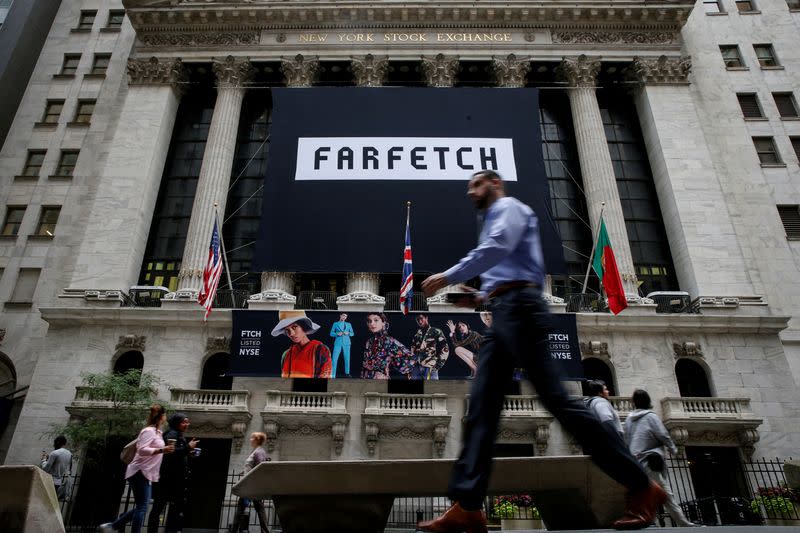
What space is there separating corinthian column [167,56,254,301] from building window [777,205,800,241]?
2831 cm

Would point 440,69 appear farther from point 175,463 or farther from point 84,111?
point 175,463

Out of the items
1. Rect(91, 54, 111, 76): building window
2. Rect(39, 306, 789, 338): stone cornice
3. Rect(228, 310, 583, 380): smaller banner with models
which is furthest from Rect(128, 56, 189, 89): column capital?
Rect(228, 310, 583, 380): smaller banner with models

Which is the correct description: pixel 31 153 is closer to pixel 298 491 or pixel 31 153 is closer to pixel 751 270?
pixel 298 491

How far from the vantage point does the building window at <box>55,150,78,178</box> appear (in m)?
29.5

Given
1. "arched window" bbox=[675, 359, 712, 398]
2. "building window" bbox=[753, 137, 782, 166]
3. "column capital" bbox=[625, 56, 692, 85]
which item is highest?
"column capital" bbox=[625, 56, 692, 85]

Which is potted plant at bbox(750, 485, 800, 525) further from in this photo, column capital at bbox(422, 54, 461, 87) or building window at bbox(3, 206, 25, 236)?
building window at bbox(3, 206, 25, 236)

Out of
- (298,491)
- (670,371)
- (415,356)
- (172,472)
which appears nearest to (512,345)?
(298,491)

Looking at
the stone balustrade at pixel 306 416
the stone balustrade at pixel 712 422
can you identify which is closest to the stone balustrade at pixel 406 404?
the stone balustrade at pixel 306 416

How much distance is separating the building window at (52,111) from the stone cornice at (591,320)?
45.3 feet

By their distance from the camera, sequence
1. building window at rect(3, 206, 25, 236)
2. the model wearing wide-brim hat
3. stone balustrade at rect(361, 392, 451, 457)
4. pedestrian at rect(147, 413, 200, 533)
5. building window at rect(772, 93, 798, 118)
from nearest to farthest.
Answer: pedestrian at rect(147, 413, 200, 533)
stone balustrade at rect(361, 392, 451, 457)
the model wearing wide-brim hat
building window at rect(3, 206, 25, 236)
building window at rect(772, 93, 798, 118)

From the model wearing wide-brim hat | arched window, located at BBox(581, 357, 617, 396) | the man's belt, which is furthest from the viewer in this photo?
arched window, located at BBox(581, 357, 617, 396)

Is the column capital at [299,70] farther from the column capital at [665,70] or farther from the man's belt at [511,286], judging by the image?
the man's belt at [511,286]

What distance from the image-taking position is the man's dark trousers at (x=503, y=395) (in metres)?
A: 3.75

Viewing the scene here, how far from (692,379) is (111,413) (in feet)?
78.1
